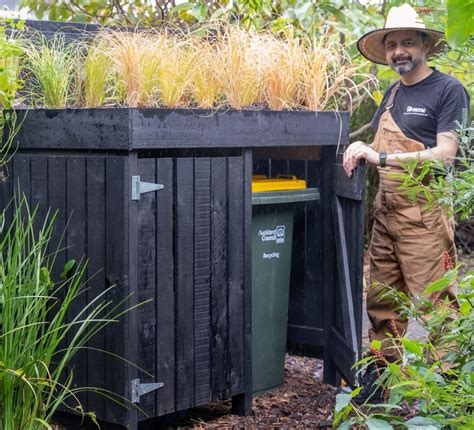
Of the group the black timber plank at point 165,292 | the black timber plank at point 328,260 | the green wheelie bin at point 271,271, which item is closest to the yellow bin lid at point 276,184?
the green wheelie bin at point 271,271

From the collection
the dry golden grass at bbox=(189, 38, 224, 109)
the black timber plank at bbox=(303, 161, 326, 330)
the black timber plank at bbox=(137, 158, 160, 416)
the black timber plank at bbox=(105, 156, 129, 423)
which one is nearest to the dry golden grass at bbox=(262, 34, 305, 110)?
the dry golden grass at bbox=(189, 38, 224, 109)

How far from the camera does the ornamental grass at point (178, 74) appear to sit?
4113 mm

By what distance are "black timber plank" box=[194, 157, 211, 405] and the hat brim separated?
1.53m

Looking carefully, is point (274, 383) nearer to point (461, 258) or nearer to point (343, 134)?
point (343, 134)

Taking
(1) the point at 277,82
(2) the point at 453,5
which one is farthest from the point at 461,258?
(2) the point at 453,5

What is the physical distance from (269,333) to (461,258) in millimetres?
5448

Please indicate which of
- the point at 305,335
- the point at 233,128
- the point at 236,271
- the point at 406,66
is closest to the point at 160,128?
the point at 233,128

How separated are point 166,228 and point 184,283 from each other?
28 cm

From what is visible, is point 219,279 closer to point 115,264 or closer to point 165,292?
point 165,292

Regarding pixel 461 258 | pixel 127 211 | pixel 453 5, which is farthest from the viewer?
pixel 461 258

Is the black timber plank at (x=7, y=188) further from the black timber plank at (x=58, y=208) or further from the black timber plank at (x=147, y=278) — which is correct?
the black timber plank at (x=147, y=278)

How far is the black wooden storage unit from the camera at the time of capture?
12.6ft

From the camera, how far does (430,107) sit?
4750mm

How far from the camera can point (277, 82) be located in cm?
454
